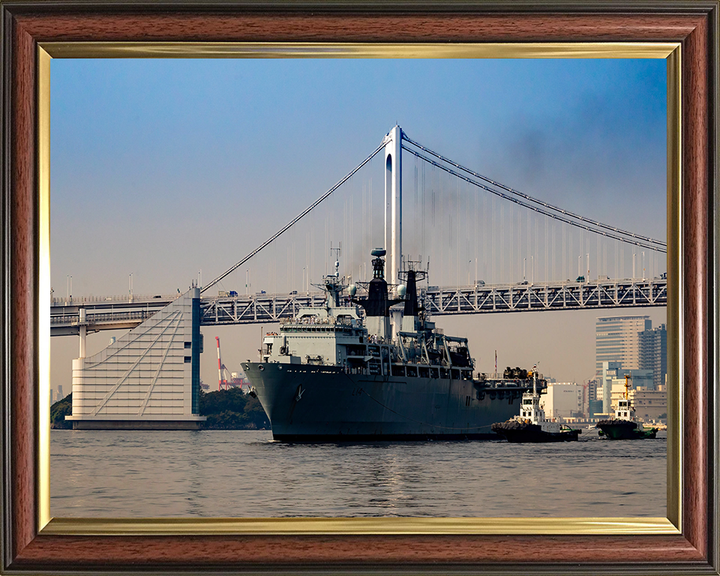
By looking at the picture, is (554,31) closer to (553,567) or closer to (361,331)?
(553,567)

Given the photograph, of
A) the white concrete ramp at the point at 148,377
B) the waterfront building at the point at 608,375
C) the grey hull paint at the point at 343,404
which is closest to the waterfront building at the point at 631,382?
the waterfront building at the point at 608,375

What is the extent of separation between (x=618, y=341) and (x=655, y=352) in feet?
7.64

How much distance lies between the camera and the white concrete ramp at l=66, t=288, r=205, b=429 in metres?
7.95

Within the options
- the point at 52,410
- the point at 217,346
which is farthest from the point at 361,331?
the point at 52,410

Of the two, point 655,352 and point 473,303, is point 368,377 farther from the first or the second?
point 655,352

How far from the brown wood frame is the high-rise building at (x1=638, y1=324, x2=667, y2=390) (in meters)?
0.24

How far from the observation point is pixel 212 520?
491 cm

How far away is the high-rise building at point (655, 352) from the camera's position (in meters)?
5.37

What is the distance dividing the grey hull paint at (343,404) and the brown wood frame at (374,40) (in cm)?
2847

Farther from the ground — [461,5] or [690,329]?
[461,5]

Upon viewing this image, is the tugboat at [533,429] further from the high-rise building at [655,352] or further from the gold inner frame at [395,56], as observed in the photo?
the gold inner frame at [395,56]

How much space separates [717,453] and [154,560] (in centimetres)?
319

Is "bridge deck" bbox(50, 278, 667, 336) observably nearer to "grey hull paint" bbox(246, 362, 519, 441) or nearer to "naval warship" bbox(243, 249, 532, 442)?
"naval warship" bbox(243, 249, 532, 442)

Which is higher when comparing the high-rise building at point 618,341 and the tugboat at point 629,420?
the high-rise building at point 618,341
